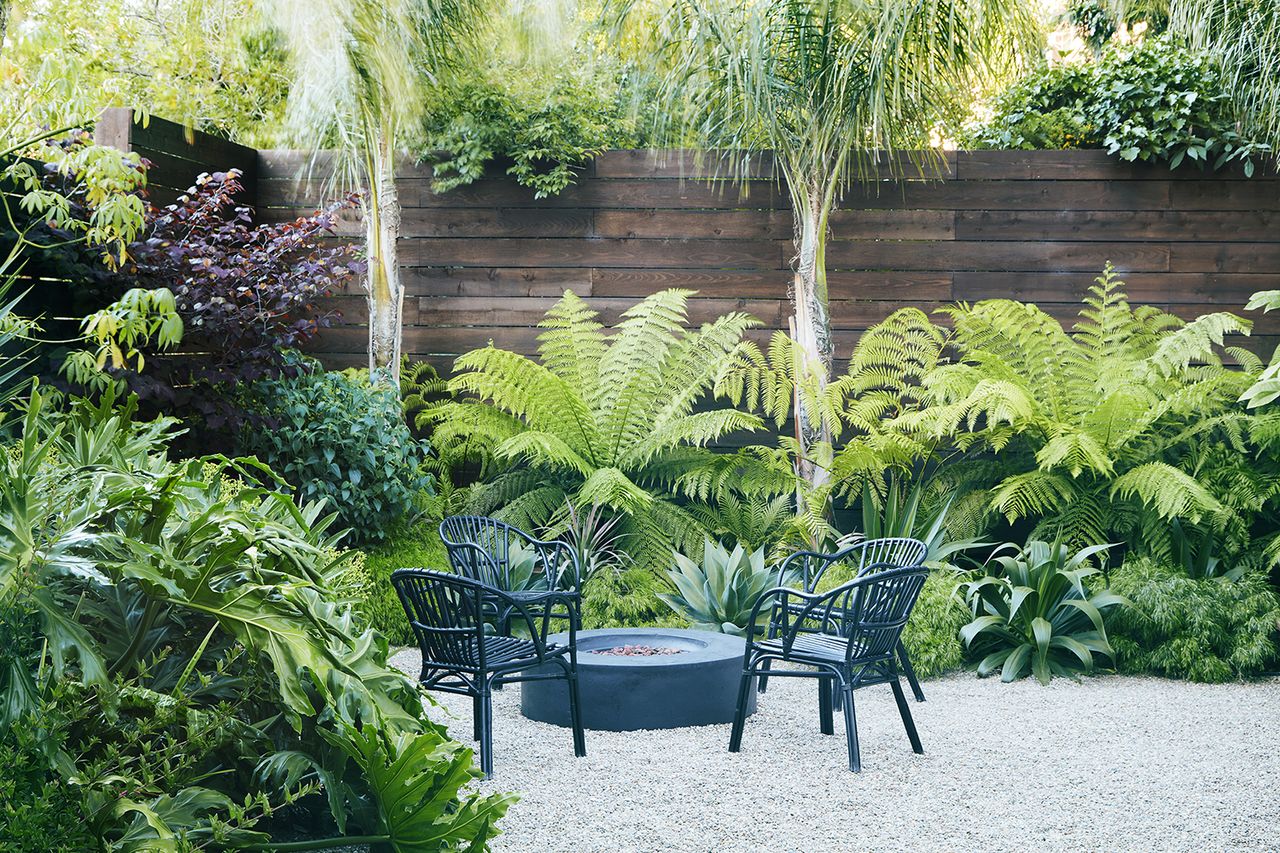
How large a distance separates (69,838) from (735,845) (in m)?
1.55

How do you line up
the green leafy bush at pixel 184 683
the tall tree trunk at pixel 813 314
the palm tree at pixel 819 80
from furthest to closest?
the tall tree trunk at pixel 813 314 < the palm tree at pixel 819 80 < the green leafy bush at pixel 184 683

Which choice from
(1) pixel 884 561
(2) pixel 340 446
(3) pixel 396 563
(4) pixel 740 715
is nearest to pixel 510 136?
(2) pixel 340 446

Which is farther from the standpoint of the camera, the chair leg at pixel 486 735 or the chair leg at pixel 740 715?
the chair leg at pixel 740 715

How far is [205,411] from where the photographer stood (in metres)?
4.23

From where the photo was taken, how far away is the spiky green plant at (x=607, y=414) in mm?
5488

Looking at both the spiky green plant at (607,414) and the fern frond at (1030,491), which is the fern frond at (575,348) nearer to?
the spiky green plant at (607,414)

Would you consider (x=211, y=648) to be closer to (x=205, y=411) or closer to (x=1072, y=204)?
(x=205, y=411)

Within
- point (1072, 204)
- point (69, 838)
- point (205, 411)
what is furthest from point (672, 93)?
point (69, 838)

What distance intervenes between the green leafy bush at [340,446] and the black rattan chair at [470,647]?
49.6 inches

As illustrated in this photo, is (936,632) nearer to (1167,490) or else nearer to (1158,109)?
(1167,490)

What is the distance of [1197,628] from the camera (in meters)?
4.55

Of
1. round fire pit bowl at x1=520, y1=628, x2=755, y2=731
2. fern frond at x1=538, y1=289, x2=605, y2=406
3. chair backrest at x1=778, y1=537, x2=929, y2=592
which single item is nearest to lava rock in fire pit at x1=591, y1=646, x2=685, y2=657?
round fire pit bowl at x1=520, y1=628, x2=755, y2=731

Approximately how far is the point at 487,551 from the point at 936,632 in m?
1.97

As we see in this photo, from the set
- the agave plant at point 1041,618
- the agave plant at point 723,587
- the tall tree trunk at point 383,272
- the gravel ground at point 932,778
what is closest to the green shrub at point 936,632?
the agave plant at point 1041,618
